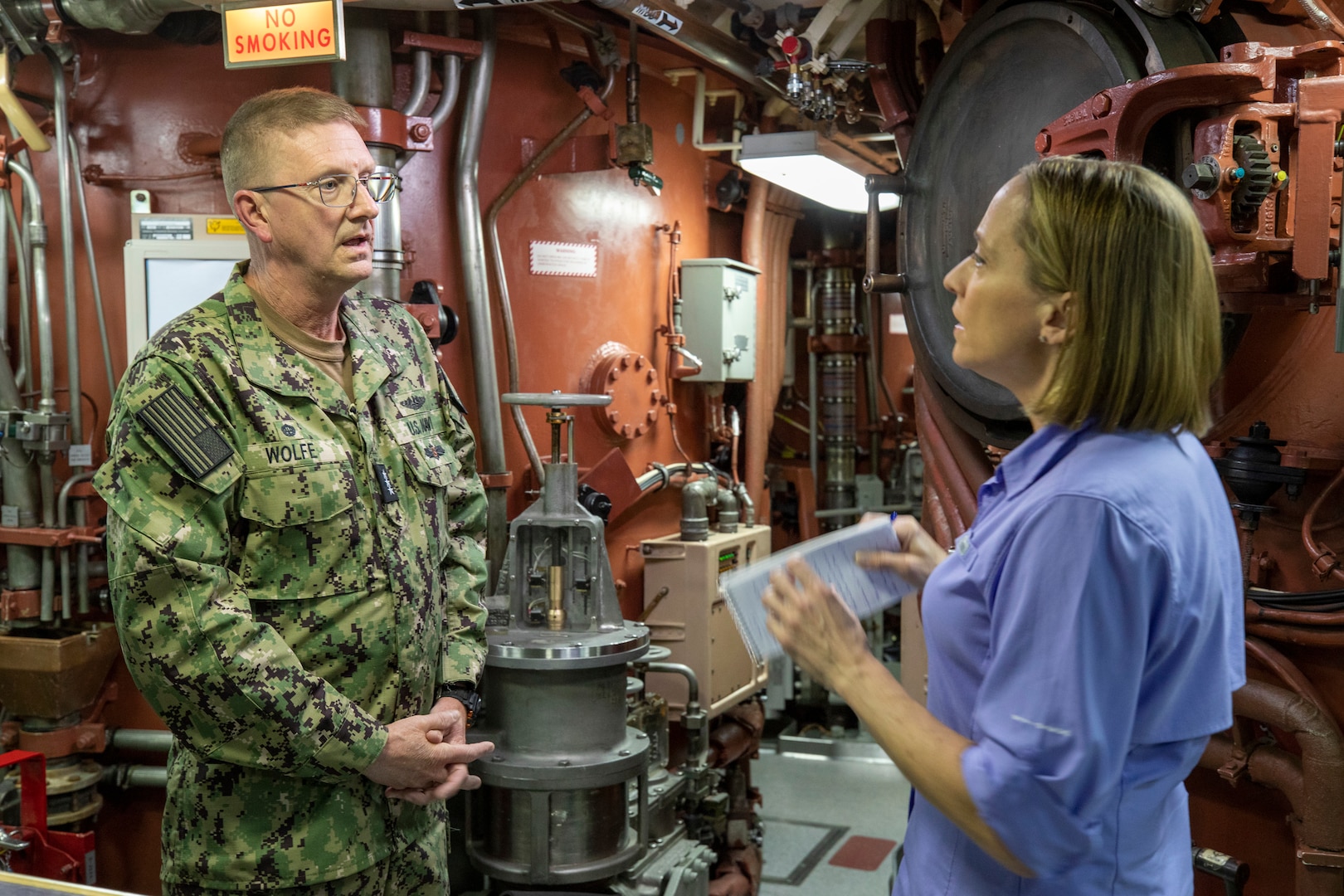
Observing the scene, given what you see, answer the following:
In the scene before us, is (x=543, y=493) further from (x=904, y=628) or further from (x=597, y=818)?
(x=904, y=628)

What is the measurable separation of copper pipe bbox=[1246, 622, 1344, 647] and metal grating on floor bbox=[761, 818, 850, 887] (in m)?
3.09

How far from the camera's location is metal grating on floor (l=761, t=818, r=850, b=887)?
5.08m

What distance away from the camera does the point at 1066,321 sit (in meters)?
1.21

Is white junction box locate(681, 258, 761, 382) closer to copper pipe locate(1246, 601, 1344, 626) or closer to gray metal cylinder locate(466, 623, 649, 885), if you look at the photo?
gray metal cylinder locate(466, 623, 649, 885)

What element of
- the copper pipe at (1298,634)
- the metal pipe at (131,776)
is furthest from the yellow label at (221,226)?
the copper pipe at (1298,634)

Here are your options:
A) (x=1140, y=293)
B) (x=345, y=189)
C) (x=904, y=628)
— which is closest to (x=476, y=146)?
(x=345, y=189)

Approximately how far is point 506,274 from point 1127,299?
3586 millimetres

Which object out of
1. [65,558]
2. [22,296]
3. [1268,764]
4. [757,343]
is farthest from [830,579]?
[757,343]

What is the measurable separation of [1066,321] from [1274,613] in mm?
1529

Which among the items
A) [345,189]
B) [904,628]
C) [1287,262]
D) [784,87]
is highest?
[784,87]

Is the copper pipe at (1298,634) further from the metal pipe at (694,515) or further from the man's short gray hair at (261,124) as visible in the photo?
the metal pipe at (694,515)

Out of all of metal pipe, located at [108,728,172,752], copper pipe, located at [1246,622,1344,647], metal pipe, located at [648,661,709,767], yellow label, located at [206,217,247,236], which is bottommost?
metal pipe, located at [648,661,709,767]

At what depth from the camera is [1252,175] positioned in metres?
2.01

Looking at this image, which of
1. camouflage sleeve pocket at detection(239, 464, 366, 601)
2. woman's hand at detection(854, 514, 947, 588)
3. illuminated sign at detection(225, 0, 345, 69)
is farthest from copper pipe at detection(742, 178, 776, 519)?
woman's hand at detection(854, 514, 947, 588)
